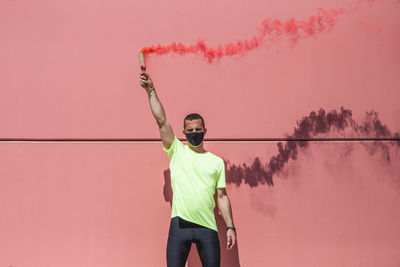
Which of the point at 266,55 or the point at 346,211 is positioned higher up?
the point at 266,55

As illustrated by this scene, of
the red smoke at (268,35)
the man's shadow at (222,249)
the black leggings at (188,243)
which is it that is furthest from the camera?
the red smoke at (268,35)

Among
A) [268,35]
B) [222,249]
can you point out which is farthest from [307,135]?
[222,249]

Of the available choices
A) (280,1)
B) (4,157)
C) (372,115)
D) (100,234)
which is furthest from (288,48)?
(4,157)

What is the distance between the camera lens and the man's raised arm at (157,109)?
8.98 feet

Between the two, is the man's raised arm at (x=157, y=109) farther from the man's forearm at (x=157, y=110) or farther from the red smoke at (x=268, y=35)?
the red smoke at (x=268, y=35)

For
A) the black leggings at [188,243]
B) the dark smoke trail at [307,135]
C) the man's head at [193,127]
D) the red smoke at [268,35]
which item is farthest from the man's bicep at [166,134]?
the red smoke at [268,35]

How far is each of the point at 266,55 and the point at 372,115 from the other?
45.2 inches

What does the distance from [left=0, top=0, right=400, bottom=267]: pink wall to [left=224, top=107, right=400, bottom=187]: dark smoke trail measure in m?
0.01

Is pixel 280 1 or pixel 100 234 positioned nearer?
pixel 100 234

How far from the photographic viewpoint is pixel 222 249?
325cm

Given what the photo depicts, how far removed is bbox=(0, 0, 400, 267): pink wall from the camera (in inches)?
127

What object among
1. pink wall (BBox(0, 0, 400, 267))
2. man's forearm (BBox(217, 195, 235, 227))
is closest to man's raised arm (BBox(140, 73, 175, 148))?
pink wall (BBox(0, 0, 400, 267))

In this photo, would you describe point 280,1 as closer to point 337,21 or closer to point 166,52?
point 337,21

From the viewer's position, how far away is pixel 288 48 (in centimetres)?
343
